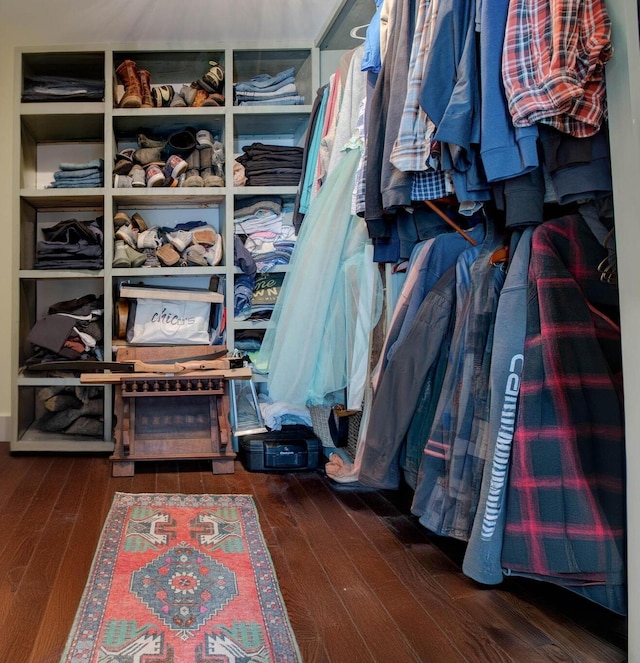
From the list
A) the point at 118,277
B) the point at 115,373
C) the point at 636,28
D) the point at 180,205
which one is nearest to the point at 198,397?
the point at 115,373

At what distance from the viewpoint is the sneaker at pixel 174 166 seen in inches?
126

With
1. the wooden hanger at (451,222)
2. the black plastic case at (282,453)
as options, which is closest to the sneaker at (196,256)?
the black plastic case at (282,453)

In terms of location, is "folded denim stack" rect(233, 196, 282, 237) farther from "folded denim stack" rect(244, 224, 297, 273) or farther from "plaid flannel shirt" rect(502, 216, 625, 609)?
"plaid flannel shirt" rect(502, 216, 625, 609)

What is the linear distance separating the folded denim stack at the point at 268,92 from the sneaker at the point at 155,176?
1.85 feet

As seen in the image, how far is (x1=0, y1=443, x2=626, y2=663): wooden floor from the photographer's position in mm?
1351

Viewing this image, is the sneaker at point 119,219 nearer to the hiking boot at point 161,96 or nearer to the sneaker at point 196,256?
the sneaker at point 196,256

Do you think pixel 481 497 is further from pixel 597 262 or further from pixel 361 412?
pixel 361 412

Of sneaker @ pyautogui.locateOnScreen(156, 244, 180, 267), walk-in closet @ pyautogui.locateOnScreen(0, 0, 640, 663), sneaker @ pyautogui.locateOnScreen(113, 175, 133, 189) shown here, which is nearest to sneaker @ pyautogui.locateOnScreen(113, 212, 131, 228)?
walk-in closet @ pyautogui.locateOnScreen(0, 0, 640, 663)

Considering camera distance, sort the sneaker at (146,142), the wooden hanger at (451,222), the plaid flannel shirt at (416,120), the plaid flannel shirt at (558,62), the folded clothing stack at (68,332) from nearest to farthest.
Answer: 1. the plaid flannel shirt at (558,62)
2. the plaid flannel shirt at (416,120)
3. the wooden hanger at (451,222)
4. the folded clothing stack at (68,332)
5. the sneaker at (146,142)

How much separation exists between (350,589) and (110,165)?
2.48m

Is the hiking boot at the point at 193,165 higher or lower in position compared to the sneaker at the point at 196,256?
higher

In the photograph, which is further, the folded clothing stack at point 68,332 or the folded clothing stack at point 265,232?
the folded clothing stack at point 265,232

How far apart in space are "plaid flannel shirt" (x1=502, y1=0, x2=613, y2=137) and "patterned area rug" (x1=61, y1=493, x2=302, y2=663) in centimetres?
128

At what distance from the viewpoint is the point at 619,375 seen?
1.43 metres
